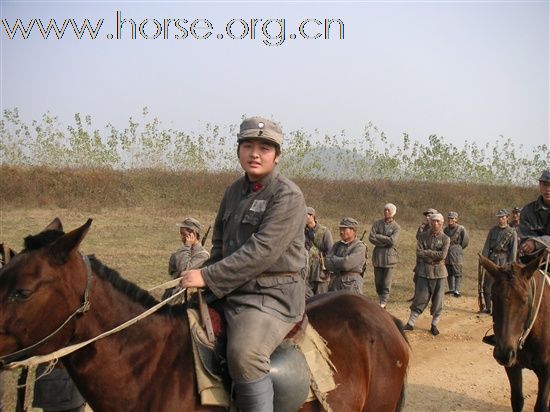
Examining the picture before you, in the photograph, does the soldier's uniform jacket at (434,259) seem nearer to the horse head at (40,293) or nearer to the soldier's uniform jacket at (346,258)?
the soldier's uniform jacket at (346,258)

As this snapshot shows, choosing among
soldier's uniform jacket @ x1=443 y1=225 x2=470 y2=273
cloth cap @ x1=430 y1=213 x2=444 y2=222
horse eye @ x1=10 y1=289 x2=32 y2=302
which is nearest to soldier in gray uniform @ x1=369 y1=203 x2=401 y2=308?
cloth cap @ x1=430 y1=213 x2=444 y2=222

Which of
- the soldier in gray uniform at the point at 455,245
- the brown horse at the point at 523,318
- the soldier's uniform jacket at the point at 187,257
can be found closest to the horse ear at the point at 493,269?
the brown horse at the point at 523,318

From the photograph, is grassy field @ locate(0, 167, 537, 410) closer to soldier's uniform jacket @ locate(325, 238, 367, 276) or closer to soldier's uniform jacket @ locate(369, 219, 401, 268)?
soldier's uniform jacket @ locate(369, 219, 401, 268)

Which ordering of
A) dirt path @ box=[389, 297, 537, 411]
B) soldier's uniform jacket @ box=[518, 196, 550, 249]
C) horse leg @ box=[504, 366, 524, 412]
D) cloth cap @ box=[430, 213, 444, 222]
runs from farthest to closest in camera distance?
cloth cap @ box=[430, 213, 444, 222] < dirt path @ box=[389, 297, 537, 411] < soldier's uniform jacket @ box=[518, 196, 550, 249] < horse leg @ box=[504, 366, 524, 412]

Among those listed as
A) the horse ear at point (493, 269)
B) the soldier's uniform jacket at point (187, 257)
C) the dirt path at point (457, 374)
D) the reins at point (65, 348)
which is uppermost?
the reins at point (65, 348)

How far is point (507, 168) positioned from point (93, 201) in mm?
32636

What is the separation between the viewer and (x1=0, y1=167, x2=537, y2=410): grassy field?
1823 centimetres

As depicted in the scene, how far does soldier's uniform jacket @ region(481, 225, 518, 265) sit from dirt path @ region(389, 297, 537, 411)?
196cm

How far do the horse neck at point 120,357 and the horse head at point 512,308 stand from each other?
4055 mm

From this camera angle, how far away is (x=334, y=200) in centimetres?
3184

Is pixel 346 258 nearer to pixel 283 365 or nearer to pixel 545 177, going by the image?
pixel 545 177

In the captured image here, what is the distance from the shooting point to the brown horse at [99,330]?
2916mm

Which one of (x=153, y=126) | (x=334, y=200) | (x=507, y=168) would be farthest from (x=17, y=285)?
(x=507, y=168)

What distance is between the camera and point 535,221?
7.46 m
